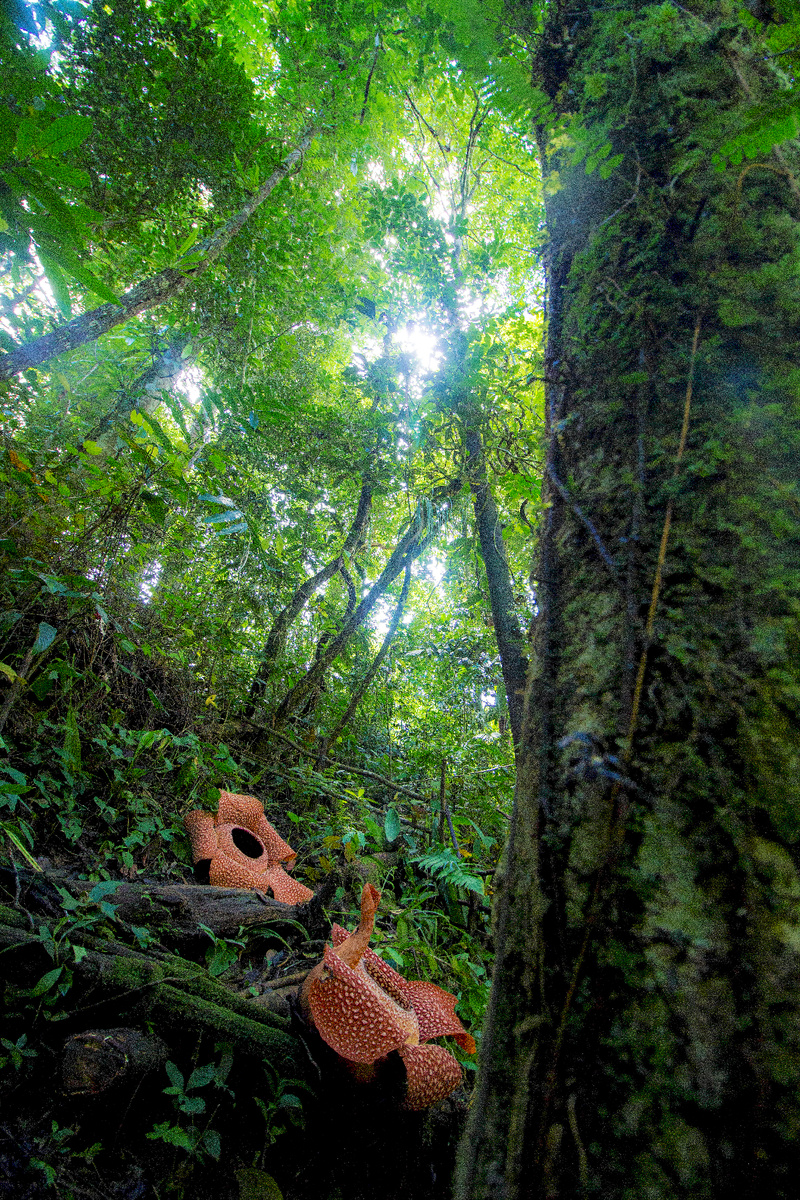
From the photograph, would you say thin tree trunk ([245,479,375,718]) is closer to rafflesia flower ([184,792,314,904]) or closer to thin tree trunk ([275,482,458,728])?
thin tree trunk ([275,482,458,728])

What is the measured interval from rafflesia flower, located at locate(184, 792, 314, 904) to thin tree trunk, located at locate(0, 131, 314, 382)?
11.6ft

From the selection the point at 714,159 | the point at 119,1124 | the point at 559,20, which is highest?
the point at 559,20

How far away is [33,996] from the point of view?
1475 millimetres

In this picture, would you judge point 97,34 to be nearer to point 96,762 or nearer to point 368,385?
point 368,385

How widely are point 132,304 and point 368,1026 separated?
256 inches

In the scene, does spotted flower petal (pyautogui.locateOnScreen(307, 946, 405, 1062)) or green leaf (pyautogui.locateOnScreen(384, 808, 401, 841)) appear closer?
spotted flower petal (pyautogui.locateOnScreen(307, 946, 405, 1062))

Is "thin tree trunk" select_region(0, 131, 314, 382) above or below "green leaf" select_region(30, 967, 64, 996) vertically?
above

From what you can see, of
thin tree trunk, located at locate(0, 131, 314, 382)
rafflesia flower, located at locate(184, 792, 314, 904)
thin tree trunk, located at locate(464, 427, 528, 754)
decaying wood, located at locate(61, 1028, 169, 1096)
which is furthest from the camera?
thin tree trunk, located at locate(0, 131, 314, 382)

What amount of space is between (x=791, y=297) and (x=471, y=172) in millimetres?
9801

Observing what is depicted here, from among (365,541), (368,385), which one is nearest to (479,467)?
(368,385)

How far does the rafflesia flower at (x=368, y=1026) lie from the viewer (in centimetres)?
149

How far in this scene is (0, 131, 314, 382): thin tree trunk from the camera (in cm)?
451

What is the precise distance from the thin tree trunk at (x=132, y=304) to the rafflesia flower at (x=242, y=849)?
11.6 ft

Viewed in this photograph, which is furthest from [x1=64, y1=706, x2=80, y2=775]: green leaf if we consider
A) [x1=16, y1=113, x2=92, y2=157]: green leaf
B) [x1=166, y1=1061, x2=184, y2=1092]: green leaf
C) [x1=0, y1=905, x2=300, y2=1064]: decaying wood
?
[x1=16, y1=113, x2=92, y2=157]: green leaf
